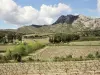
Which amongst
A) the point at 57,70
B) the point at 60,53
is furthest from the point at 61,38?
the point at 57,70

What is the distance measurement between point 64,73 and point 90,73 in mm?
3181

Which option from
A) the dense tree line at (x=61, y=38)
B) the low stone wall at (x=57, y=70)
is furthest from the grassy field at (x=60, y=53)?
the dense tree line at (x=61, y=38)

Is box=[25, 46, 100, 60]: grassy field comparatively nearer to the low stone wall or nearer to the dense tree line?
the low stone wall

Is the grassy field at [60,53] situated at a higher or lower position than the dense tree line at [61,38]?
lower

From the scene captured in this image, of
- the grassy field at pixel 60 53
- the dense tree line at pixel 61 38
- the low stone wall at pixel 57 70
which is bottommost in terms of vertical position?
the grassy field at pixel 60 53

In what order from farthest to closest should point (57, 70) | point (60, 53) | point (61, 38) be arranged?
1. point (61, 38)
2. point (60, 53)
3. point (57, 70)

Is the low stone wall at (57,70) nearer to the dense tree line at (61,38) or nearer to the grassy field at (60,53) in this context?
the grassy field at (60,53)

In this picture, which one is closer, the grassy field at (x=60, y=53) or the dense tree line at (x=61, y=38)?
the grassy field at (x=60, y=53)

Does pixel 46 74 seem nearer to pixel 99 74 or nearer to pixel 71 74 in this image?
pixel 71 74

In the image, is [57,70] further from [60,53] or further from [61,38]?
[61,38]

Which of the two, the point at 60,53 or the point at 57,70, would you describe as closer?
Result: the point at 57,70

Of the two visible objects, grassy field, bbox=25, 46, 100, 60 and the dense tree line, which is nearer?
grassy field, bbox=25, 46, 100, 60

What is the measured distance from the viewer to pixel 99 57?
5597 centimetres

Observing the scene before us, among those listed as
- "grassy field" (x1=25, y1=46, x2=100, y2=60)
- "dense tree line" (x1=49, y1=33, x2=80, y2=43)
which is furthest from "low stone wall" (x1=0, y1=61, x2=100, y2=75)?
"dense tree line" (x1=49, y1=33, x2=80, y2=43)
